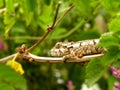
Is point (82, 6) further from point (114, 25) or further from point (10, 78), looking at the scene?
point (10, 78)

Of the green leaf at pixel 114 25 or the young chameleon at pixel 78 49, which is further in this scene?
the young chameleon at pixel 78 49

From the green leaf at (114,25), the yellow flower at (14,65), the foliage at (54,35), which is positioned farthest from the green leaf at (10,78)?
the green leaf at (114,25)

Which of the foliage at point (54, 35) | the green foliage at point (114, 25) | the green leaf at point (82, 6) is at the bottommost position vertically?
the foliage at point (54, 35)

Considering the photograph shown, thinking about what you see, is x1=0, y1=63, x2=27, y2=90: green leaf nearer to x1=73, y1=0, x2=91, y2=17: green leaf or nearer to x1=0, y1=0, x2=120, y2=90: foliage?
x1=0, y1=0, x2=120, y2=90: foliage

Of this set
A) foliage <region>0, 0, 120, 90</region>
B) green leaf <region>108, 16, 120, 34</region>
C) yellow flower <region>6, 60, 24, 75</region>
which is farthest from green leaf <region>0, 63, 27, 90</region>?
green leaf <region>108, 16, 120, 34</region>

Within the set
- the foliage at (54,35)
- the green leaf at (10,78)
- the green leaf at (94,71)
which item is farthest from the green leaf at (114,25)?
the green leaf at (10,78)

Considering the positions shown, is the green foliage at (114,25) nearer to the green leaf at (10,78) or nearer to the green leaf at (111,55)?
the green leaf at (111,55)

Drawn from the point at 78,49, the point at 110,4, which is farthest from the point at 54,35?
the point at 110,4

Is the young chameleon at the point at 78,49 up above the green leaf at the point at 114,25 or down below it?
below
